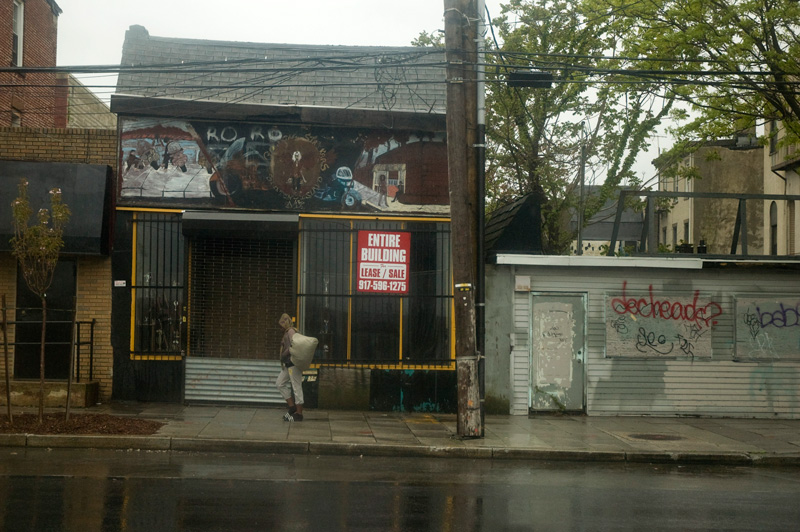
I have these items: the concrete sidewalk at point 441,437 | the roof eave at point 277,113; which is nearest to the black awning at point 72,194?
the roof eave at point 277,113

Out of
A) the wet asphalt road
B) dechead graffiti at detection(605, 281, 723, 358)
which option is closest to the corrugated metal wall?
dechead graffiti at detection(605, 281, 723, 358)

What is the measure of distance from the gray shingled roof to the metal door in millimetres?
4308

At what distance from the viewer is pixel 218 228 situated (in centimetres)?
1398

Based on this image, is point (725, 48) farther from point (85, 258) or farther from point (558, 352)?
point (85, 258)

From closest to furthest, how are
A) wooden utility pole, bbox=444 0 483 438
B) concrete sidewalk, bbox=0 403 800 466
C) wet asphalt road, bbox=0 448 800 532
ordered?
wet asphalt road, bbox=0 448 800 532 < concrete sidewalk, bbox=0 403 800 466 < wooden utility pole, bbox=444 0 483 438

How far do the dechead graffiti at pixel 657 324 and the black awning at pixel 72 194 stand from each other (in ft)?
31.2

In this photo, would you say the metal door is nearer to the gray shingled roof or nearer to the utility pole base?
the utility pole base

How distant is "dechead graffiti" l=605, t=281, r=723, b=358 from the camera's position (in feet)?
49.4

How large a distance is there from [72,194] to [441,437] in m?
7.61

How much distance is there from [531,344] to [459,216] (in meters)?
4.29

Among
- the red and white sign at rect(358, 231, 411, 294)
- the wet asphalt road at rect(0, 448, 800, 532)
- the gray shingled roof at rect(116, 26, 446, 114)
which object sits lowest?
the wet asphalt road at rect(0, 448, 800, 532)

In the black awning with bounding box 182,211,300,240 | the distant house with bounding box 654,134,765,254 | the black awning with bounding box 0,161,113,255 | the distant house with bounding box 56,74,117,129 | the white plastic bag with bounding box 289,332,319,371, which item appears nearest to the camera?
the white plastic bag with bounding box 289,332,319,371

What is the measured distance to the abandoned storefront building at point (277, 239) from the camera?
1413cm

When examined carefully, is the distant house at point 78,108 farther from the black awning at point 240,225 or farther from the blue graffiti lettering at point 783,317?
the blue graffiti lettering at point 783,317
